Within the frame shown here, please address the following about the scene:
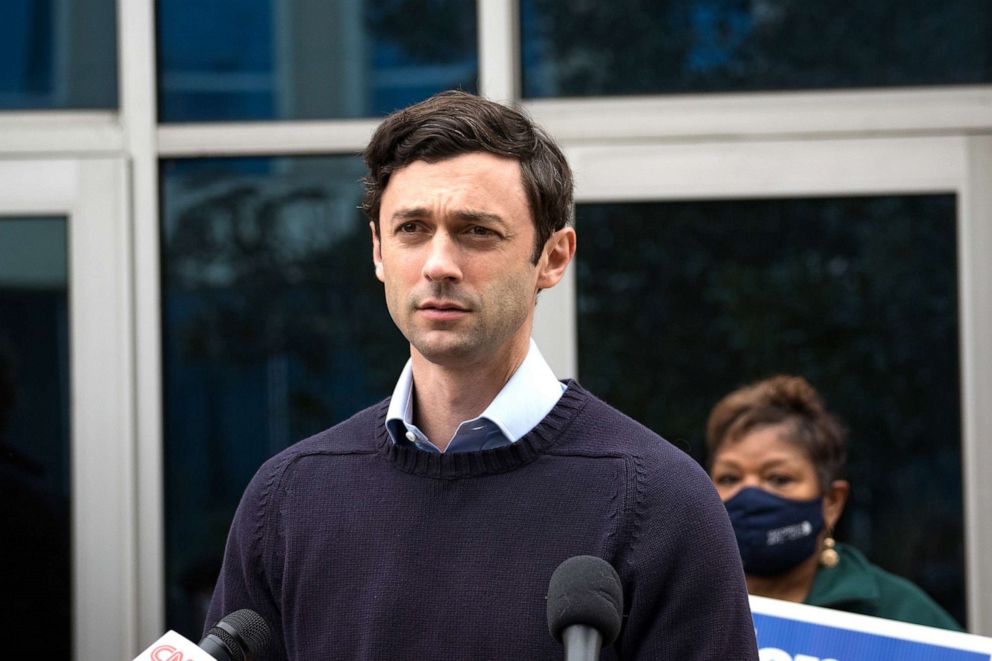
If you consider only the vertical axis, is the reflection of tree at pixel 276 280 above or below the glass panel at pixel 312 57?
below

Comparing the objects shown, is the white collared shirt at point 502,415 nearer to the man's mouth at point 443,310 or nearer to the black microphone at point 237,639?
the man's mouth at point 443,310

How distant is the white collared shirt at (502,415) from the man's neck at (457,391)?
0.02 metres

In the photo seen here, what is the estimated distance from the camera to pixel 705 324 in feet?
Result: 13.5

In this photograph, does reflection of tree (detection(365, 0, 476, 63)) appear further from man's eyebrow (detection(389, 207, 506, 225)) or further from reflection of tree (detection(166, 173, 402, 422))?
man's eyebrow (detection(389, 207, 506, 225))

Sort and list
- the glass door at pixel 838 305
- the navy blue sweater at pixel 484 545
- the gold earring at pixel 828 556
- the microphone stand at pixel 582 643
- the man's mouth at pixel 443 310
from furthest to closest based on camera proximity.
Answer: the glass door at pixel 838 305 → the gold earring at pixel 828 556 → the man's mouth at pixel 443 310 → the navy blue sweater at pixel 484 545 → the microphone stand at pixel 582 643

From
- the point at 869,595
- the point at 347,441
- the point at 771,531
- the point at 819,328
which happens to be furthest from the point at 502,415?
the point at 819,328

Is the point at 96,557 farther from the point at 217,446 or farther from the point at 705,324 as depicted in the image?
the point at 705,324

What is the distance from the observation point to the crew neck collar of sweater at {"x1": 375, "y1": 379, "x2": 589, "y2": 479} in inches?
78.7

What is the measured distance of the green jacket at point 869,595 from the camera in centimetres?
333

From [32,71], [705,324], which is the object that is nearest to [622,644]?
[705,324]

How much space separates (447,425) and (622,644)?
17.3 inches

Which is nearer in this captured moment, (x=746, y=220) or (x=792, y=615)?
(x=792, y=615)

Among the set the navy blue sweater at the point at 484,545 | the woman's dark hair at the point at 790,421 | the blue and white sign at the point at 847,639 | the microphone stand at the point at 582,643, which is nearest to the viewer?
the microphone stand at the point at 582,643

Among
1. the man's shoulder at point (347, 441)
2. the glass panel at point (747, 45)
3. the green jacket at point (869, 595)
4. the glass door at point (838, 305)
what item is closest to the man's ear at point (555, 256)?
the man's shoulder at point (347, 441)
